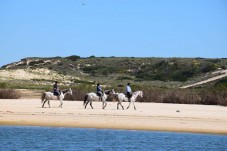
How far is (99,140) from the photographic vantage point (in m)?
25.1

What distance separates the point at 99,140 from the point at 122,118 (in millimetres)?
5742

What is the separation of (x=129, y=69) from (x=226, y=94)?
178 ft

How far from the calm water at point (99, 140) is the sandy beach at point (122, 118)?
110 cm

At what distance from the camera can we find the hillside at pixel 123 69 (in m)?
78.9

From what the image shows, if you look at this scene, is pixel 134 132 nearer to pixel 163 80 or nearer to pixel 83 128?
pixel 83 128

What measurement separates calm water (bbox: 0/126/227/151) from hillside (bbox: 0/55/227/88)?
45.3m

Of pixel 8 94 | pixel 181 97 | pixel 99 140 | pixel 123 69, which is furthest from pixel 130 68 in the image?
pixel 99 140

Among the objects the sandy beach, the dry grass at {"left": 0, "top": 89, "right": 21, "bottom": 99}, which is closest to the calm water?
the sandy beach

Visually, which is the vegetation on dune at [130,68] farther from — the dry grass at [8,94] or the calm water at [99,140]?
the calm water at [99,140]

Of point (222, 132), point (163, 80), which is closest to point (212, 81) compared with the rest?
point (163, 80)

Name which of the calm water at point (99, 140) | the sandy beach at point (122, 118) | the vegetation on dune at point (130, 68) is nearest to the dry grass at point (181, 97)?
the sandy beach at point (122, 118)

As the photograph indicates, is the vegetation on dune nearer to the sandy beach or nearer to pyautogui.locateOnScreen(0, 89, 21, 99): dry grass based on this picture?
pyautogui.locateOnScreen(0, 89, 21, 99): dry grass

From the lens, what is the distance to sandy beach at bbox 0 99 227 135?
28.2 meters

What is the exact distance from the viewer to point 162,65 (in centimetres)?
9444
